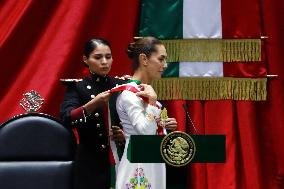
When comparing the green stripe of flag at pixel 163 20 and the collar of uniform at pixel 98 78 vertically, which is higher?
the green stripe of flag at pixel 163 20

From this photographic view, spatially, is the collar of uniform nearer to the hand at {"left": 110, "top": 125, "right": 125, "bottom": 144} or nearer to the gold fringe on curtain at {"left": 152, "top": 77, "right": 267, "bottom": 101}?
the hand at {"left": 110, "top": 125, "right": 125, "bottom": 144}

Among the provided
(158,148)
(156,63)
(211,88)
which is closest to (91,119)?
(156,63)

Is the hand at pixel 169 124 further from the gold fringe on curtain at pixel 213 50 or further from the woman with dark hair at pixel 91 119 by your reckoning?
the gold fringe on curtain at pixel 213 50

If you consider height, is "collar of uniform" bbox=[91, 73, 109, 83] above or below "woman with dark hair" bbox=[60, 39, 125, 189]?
above

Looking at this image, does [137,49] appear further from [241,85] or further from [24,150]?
[241,85]

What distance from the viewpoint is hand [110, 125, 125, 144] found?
2182 mm

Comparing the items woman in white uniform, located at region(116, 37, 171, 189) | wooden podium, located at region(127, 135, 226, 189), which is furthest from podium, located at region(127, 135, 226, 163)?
woman in white uniform, located at region(116, 37, 171, 189)

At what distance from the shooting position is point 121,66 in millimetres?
3125

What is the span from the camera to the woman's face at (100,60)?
2438mm

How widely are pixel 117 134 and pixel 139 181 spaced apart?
9.5 inches

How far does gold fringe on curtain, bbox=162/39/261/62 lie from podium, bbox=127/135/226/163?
131cm

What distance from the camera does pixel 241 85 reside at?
311 cm

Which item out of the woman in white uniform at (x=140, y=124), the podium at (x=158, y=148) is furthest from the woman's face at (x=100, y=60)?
the podium at (x=158, y=148)

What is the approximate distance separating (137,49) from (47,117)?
436 mm
